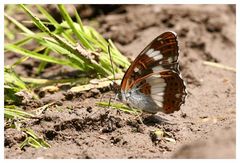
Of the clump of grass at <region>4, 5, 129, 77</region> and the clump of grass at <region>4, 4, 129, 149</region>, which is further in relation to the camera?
the clump of grass at <region>4, 5, 129, 77</region>

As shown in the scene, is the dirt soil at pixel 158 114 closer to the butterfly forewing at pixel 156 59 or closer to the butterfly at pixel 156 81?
the butterfly at pixel 156 81

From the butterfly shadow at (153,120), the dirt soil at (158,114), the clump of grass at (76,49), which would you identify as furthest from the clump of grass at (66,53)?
the butterfly shadow at (153,120)

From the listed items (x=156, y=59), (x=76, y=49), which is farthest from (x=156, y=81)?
(x=76, y=49)

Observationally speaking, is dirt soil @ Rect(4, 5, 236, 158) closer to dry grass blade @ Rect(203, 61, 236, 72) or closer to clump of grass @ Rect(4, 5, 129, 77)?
dry grass blade @ Rect(203, 61, 236, 72)

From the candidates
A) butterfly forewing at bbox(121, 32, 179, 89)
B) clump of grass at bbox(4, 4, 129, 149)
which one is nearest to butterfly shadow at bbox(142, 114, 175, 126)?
butterfly forewing at bbox(121, 32, 179, 89)
